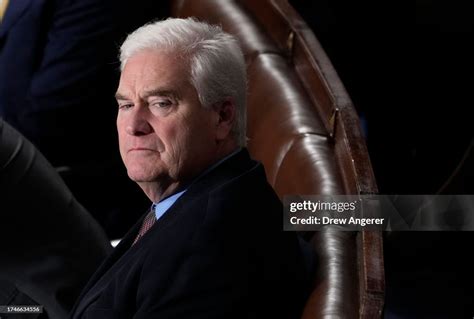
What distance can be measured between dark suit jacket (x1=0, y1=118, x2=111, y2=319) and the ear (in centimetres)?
59

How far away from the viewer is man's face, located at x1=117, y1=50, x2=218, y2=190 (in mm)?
1473

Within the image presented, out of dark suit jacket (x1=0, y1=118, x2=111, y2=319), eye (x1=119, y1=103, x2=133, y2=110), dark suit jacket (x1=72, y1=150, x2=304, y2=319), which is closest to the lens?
dark suit jacket (x1=72, y1=150, x2=304, y2=319)

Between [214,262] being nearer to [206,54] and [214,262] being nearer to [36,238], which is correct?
[206,54]

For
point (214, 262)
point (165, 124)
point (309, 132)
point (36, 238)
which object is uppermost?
point (165, 124)

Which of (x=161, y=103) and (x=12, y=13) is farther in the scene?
(x=12, y=13)

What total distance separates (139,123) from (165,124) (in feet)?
0.18

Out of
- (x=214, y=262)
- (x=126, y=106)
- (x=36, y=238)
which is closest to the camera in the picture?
(x=214, y=262)

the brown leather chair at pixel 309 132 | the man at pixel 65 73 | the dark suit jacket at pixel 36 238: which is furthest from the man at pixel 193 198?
the man at pixel 65 73

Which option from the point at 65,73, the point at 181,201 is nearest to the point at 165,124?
the point at 181,201

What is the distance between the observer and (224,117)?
1.50m

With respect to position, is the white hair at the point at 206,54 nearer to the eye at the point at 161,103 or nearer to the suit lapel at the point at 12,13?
the eye at the point at 161,103

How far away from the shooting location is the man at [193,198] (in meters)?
1.32

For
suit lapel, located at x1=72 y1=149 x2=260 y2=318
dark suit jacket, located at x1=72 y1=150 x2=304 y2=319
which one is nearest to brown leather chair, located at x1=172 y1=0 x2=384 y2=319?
dark suit jacket, located at x1=72 y1=150 x2=304 y2=319

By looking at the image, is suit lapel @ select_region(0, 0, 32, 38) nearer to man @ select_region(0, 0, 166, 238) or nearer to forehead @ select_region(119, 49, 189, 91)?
man @ select_region(0, 0, 166, 238)
